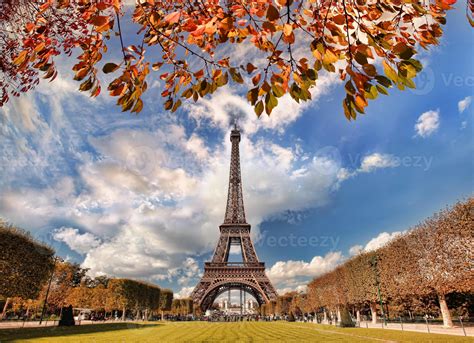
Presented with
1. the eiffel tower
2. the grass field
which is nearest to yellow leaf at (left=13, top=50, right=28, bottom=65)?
the grass field

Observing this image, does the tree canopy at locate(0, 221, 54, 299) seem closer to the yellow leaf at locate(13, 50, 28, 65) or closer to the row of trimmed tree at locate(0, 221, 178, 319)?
the row of trimmed tree at locate(0, 221, 178, 319)

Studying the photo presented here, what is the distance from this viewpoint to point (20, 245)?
98.3 ft

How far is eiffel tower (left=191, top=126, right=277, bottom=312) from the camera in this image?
63500mm

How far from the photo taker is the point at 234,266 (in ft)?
216

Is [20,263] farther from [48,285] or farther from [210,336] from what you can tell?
[48,285]

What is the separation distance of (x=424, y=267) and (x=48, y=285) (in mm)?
53770

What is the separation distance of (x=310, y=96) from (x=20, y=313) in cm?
8654

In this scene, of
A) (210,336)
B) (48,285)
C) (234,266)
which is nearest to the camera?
(210,336)

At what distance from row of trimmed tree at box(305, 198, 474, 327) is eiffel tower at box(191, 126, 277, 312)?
23887mm

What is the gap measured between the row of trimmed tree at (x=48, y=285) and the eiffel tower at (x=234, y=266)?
13.1 metres

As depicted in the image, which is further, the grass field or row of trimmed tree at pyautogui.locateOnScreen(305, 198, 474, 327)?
row of trimmed tree at pyautogui.locateOnScreen(305, 198, 474, 327)

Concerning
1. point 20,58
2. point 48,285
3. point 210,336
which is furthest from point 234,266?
point 20,58

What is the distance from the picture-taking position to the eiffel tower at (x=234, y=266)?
6350 cm

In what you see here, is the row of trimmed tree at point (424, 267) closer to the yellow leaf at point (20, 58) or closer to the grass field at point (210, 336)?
the grass field at point (210, 336)
